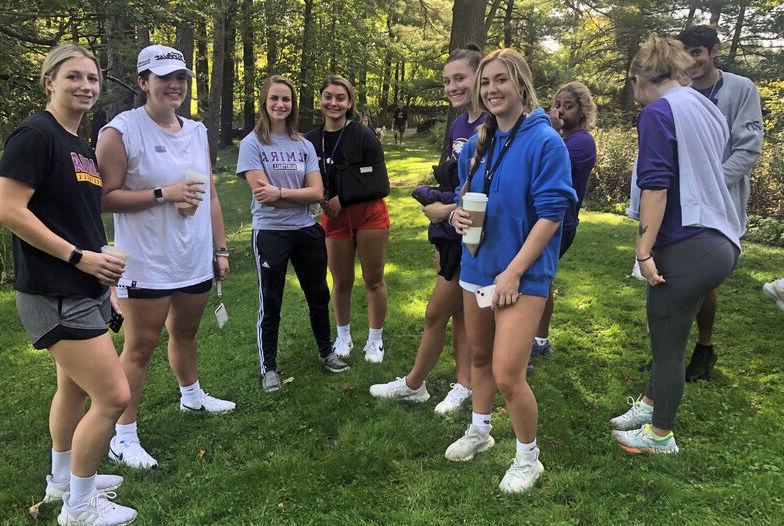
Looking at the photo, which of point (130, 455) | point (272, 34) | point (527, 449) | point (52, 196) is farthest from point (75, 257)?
point (272, 34)

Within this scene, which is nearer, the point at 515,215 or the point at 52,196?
the point at 52,196

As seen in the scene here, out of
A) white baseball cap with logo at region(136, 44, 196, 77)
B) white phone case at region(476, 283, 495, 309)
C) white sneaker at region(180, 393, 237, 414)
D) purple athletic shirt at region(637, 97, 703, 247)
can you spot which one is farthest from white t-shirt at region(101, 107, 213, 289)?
purple athletic shirt at region(637, 97, 703, 247)

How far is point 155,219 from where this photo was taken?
2.82 meters

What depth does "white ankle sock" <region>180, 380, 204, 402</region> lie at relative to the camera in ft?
11.3

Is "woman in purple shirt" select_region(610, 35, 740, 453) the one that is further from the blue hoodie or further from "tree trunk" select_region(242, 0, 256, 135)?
"tree trunk" select_region(242, 0, 256, 135)

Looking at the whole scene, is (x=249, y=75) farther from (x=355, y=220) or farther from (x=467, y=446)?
(x=467, y=446)

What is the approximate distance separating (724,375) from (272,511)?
3.21 metres

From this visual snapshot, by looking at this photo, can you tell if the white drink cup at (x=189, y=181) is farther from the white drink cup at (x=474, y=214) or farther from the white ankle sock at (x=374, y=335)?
the white ankle sock at (x=374, y=335)

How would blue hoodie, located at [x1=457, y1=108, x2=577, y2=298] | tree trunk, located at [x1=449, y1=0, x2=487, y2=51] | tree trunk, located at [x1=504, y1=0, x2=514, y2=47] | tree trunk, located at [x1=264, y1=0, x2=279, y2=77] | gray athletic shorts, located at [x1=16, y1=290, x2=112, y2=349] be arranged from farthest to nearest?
1. tree trunk, located at [x1=504, y1=0, x2=514, y2=47]
2. tree trunk, located at [x1=264, y1=0, x2=279, y2=77]
3. tree trunk, located at [x1=449, y1=0, x2=487, y2=51]
4. blue hoodie, located at [x1=457, y1=108, x2=577, y2=298]
5. gray athletic shorts, located at [x1=16, y1=290, x2=112, y2=349]

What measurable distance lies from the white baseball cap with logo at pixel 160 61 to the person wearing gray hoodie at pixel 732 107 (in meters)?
3.02

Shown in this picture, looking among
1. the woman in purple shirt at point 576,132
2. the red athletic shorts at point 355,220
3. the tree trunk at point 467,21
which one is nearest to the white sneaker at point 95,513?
the red athletic shorts at point 355,220

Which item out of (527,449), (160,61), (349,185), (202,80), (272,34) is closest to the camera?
(527,449)

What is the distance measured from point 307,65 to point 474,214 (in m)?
Answer: 22.3

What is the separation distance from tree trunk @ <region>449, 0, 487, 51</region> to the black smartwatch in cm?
763
